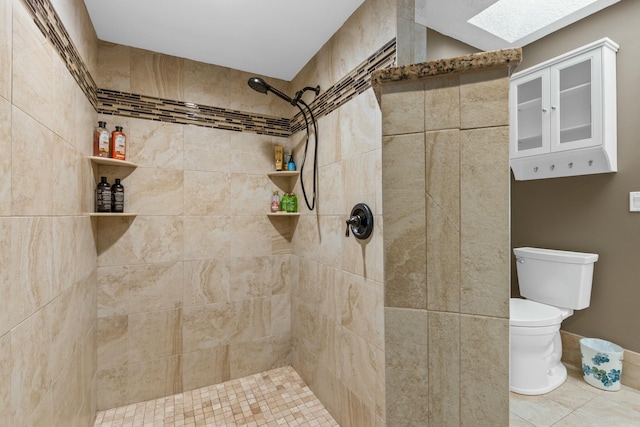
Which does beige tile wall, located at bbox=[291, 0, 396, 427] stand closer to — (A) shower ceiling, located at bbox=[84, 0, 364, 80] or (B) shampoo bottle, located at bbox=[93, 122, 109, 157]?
(A) shower ceiling, located at bbox=[84, 0, 364, 80]

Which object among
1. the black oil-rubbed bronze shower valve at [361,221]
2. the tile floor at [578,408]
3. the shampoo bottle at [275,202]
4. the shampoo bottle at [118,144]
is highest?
the shampoo bottle at [118,144]

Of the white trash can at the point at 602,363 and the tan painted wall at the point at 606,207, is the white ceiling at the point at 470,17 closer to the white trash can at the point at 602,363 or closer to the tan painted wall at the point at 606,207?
the tan painted wall at the point at 606,207

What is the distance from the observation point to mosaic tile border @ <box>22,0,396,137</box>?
1.17 m

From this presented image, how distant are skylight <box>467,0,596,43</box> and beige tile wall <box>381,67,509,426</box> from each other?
6.1 inches

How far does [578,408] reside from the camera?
149 centimetres

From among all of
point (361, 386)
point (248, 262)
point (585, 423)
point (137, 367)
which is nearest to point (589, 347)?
point (585, 423)

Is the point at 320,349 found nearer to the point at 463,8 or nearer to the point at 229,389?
the point at 229,389

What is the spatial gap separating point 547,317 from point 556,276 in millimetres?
302

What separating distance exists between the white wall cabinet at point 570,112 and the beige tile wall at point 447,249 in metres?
1.15

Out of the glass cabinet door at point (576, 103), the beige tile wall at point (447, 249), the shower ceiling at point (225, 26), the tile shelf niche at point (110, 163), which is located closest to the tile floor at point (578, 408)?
the beige tile wall at point (447, 249)

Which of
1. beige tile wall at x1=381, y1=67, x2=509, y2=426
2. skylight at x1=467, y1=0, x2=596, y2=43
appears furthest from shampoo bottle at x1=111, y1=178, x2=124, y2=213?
skylight at x1=467, y1=0, x2=596, y2=43

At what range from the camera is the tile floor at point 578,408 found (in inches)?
55.0

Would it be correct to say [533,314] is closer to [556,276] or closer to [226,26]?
[556,276]

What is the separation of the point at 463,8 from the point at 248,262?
2021mm
